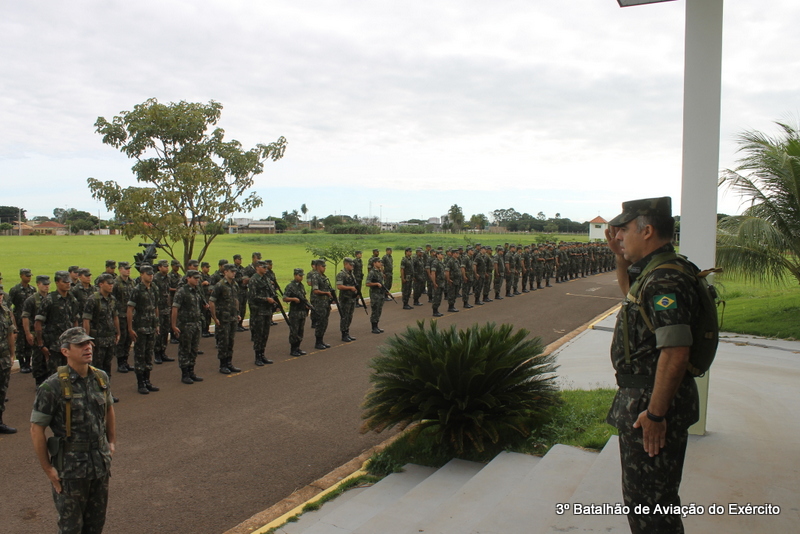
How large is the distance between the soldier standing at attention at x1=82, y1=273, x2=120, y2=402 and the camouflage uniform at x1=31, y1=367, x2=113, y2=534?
484cm

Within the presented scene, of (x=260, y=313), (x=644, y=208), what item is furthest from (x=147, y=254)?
(x=644, y=208)

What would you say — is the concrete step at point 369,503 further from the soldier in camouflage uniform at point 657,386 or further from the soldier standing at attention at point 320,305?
the soldier standing at attention at point 320,305

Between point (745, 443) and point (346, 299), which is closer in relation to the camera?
point (745, 443)

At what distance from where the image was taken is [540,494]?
12.8ft

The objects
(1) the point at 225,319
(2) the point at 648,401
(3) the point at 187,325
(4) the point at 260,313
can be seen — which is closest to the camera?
(2) the point at 648,401

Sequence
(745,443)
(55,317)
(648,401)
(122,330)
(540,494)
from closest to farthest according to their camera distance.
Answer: (648,401), (540,494), (745,443), (55,317), (122,330)

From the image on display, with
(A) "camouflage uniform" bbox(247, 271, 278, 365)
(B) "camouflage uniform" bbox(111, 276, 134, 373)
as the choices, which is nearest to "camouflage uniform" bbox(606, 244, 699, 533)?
(A) "camouflage uniform" bbox(247, 271, 278, 365)

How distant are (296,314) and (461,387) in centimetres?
596

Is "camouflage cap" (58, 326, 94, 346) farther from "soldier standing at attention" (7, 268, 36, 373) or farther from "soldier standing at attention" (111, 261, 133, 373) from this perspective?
"soldier standing at attention" (7, 268, 36, 373)

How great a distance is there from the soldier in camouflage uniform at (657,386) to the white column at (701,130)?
87.3 inches

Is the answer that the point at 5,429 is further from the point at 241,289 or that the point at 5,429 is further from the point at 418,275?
the point at 418,275

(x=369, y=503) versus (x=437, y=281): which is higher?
(x=437, y=281)

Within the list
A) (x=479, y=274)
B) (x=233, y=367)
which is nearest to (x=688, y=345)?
(x=233, y=367)

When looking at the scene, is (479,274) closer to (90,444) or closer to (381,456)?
(381,456)
